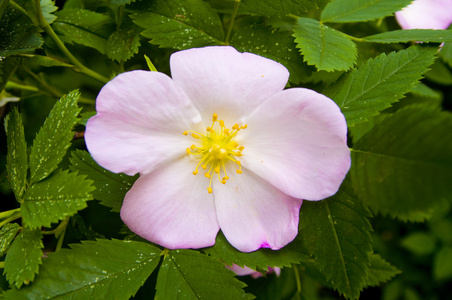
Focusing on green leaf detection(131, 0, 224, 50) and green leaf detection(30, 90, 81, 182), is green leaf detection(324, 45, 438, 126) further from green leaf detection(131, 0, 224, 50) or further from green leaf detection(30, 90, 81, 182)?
green leaf detection(30, 90, 81, 182)

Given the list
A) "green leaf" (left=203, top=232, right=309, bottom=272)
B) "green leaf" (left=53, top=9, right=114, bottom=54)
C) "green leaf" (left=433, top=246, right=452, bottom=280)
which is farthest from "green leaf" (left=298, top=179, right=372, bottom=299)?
"green leaf" (left=433, top=246, right=452, bottom=280)

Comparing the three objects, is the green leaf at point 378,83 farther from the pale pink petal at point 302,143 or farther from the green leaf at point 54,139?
the green leaf at point 54,139

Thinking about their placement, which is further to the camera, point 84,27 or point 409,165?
point 84,27

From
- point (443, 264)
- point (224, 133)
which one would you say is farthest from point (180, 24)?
point (443, 264)

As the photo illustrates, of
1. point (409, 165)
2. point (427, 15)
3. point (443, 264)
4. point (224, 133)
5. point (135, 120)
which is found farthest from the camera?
point (443, 264)

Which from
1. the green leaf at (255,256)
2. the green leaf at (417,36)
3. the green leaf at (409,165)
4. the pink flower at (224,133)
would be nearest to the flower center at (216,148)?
the pink flower at (224,133)

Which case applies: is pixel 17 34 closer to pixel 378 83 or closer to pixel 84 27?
pixel 84 27
